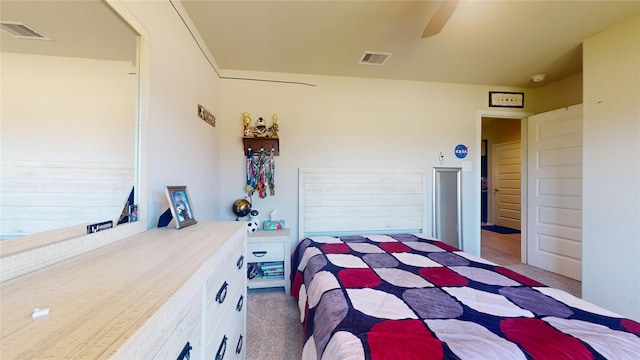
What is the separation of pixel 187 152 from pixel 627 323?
8.64 feet

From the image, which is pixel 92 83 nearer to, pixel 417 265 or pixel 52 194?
A: pixel 52 194

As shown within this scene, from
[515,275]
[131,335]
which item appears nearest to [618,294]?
[515,275]

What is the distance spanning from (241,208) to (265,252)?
0.57 metres

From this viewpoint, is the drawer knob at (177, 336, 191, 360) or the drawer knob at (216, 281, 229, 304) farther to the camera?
the drawer knob at (216, 281, 229, 304)

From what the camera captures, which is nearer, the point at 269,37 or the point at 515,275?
the point at 515,275

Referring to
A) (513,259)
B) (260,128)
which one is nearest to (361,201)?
(260,128)

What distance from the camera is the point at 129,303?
47 centimetres

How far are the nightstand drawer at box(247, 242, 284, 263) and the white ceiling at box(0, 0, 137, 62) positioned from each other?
69.9 inches

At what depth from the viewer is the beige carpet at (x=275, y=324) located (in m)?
1.57

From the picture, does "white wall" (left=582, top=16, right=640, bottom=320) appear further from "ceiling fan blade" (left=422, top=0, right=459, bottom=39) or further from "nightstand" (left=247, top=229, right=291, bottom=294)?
"nightstand" (left=247, top=229, right=291, bottom=294)

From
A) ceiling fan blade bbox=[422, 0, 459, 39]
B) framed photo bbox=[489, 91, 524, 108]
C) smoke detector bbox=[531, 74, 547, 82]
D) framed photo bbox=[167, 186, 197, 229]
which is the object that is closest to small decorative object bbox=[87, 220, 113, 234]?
→ framed photo bbox=[167, 186, 197, 229]

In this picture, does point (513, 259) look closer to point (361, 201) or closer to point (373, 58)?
point (361, 201)

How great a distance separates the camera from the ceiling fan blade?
1363mm

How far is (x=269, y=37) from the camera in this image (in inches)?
83.5
